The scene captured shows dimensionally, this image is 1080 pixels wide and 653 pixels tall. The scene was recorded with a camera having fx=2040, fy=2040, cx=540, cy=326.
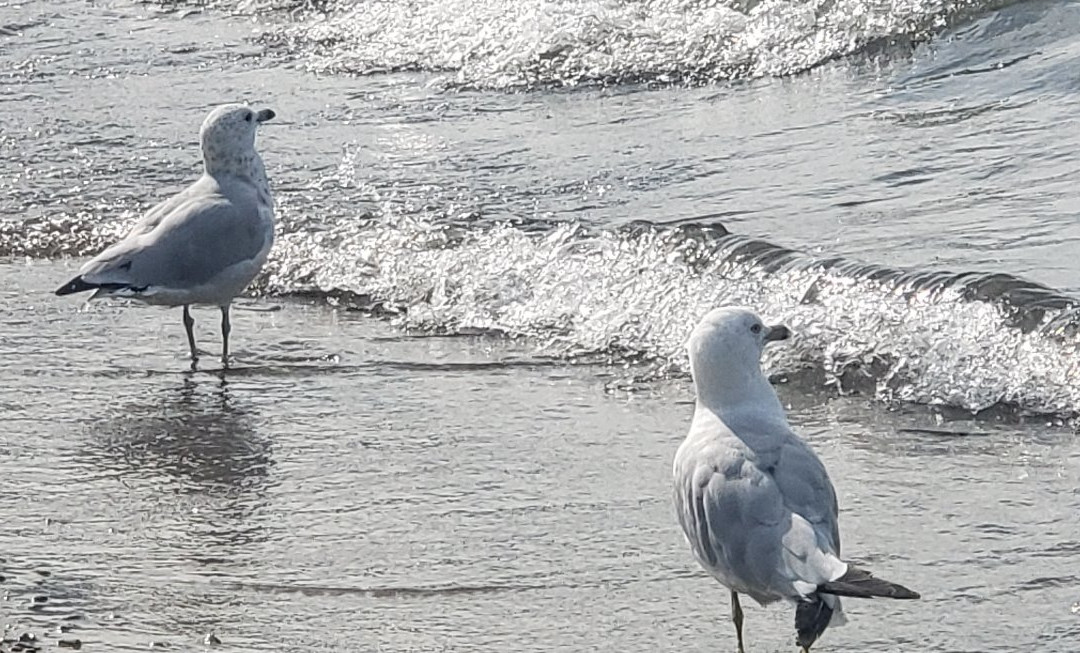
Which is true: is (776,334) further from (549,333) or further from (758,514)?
(549,333)

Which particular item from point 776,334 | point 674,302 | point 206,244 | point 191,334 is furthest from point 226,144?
point 776,334

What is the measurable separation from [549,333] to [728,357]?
2620 millimetres

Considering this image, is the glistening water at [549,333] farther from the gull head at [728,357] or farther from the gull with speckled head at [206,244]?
the gull head at [728,357]

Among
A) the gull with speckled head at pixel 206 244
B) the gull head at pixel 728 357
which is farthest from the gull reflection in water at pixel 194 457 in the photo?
the gull head at pixel 728 357

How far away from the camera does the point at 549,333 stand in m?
6.94

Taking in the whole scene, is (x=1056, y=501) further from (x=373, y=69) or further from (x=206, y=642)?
(x=373, y=69)

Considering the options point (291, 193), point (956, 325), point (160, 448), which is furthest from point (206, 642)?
point (291, 193)

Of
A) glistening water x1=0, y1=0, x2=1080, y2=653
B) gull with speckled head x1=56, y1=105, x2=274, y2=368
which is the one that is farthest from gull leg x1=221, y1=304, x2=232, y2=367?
glistening water x1=0, y1=0, x2=1080, y2=653

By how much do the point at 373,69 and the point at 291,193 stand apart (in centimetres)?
300

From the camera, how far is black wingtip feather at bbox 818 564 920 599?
3393 millimetres

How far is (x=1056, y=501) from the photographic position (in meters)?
5.03

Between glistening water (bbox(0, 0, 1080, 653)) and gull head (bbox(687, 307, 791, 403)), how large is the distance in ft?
1.64

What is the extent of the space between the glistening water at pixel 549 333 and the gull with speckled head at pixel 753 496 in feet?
1.27

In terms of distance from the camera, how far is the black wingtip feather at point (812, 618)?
11.7ft
